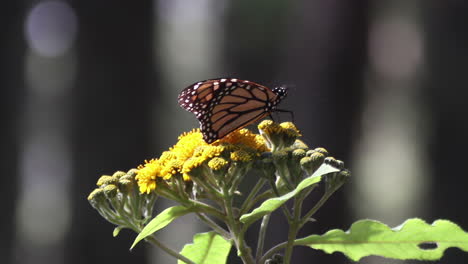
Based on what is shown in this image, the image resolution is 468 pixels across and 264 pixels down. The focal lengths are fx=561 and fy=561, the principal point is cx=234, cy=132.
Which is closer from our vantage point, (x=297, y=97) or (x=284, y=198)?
(x=284, y=198)

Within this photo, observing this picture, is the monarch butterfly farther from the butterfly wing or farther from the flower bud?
the flower bud

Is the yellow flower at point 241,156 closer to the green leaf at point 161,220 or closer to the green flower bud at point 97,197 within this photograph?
the green leaf at point 161,220

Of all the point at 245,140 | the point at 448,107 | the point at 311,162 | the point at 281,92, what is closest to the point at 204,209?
the point at 245,140

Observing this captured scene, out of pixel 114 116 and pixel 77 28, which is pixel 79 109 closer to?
pixel 114 116

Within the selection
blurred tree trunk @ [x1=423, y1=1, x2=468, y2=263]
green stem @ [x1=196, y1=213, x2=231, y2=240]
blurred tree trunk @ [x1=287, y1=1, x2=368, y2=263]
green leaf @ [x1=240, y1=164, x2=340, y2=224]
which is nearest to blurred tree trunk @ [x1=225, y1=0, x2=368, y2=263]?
blurred tree trunk @ [x1=287, y1=1, x2=368, y2=263]

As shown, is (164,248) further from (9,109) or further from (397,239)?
(9,109)

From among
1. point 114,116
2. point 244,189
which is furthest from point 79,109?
point 244,189
